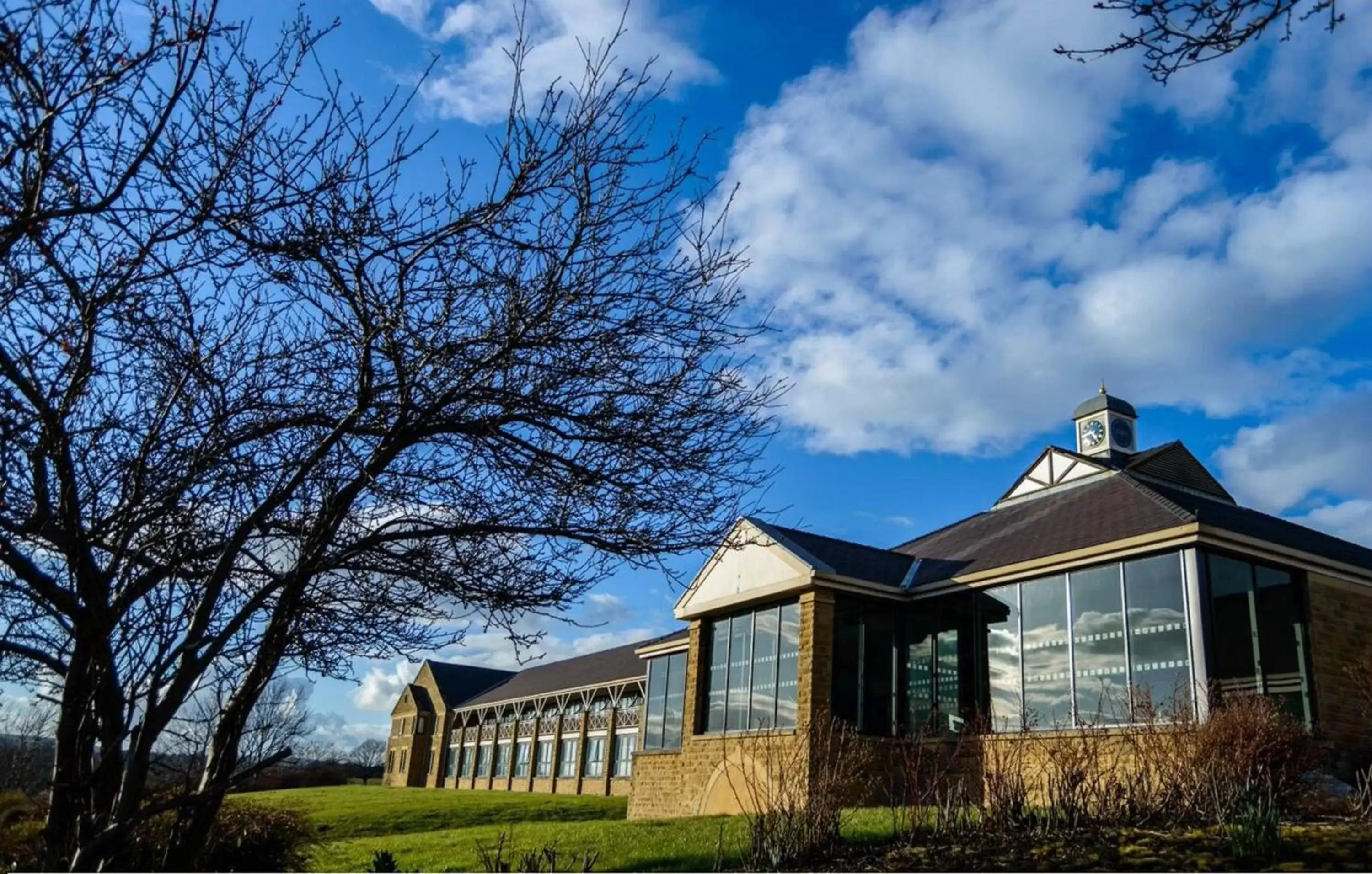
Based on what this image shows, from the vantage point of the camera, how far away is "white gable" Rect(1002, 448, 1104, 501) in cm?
1975

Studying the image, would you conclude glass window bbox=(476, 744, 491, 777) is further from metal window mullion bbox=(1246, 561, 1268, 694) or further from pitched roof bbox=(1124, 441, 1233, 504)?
metal window mullion bbox=(1246, 561, 1268, 694)

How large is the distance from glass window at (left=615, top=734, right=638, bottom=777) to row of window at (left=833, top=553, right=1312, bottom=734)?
66.9 ft

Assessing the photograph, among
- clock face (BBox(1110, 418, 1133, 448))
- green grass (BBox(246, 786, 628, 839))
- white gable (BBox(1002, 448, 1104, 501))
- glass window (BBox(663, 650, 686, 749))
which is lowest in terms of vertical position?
green grass (BBox(246, 786, 628, 839))

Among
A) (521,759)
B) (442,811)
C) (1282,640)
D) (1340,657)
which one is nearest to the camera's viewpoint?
(1282,640)

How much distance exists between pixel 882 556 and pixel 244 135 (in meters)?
16.9

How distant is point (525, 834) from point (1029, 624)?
8.15 metres

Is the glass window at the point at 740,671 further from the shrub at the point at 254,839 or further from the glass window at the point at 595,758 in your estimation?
the glass window at the point at 595,758

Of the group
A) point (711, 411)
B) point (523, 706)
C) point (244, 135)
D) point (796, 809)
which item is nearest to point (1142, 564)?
point (796, 809)

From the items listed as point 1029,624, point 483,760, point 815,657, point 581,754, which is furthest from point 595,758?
point 1029,624

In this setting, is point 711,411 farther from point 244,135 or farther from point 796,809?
point 796,809

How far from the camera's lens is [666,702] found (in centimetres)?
2267

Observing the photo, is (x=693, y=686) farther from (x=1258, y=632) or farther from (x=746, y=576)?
(x=1258, y=632)

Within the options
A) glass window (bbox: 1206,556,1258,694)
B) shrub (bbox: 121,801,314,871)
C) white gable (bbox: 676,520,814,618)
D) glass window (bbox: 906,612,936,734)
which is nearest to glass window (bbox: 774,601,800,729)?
white gable (bbox: 676,520,814,618)

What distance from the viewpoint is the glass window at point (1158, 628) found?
13641 mm
